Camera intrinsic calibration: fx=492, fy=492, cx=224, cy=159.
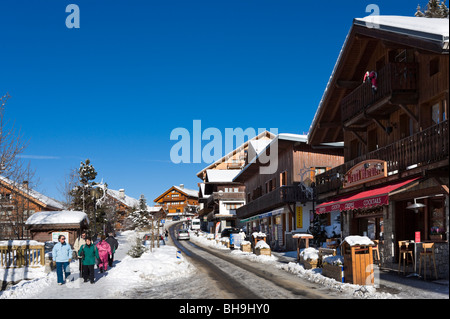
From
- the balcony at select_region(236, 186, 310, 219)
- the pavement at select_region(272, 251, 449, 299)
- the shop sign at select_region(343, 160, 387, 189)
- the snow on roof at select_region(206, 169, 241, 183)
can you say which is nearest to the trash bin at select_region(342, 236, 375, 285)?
the pavement at select_region(272, 251, 449, 299)

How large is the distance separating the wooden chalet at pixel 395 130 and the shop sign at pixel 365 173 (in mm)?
45

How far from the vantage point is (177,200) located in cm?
15950

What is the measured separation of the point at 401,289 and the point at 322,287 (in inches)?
97.6

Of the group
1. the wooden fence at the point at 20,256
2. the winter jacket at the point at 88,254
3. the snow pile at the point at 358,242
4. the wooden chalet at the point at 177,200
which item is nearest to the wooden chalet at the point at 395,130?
the snow pile at the point at 358,242

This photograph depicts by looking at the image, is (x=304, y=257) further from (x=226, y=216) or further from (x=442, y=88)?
(x=226, y=216)

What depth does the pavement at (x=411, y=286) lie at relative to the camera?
1284 cm

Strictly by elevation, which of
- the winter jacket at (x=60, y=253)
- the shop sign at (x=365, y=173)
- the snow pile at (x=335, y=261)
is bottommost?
the snow pile at (x=335, y=261)

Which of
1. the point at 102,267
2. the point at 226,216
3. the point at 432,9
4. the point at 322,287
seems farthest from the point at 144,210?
the point at 322,287

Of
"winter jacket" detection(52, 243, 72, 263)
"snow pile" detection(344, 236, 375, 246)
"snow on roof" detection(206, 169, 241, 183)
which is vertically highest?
"snow on roof" detection(206, 169, 241, 183)

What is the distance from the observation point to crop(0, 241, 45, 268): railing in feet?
70.0

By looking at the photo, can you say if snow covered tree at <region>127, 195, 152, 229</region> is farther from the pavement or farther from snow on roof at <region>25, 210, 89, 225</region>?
the pavement

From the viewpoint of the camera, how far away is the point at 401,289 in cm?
1398

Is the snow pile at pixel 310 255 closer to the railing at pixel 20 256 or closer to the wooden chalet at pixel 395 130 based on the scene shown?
the wooden chalet at pixel 395 130

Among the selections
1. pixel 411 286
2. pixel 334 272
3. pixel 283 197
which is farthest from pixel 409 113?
pixel 283 197
